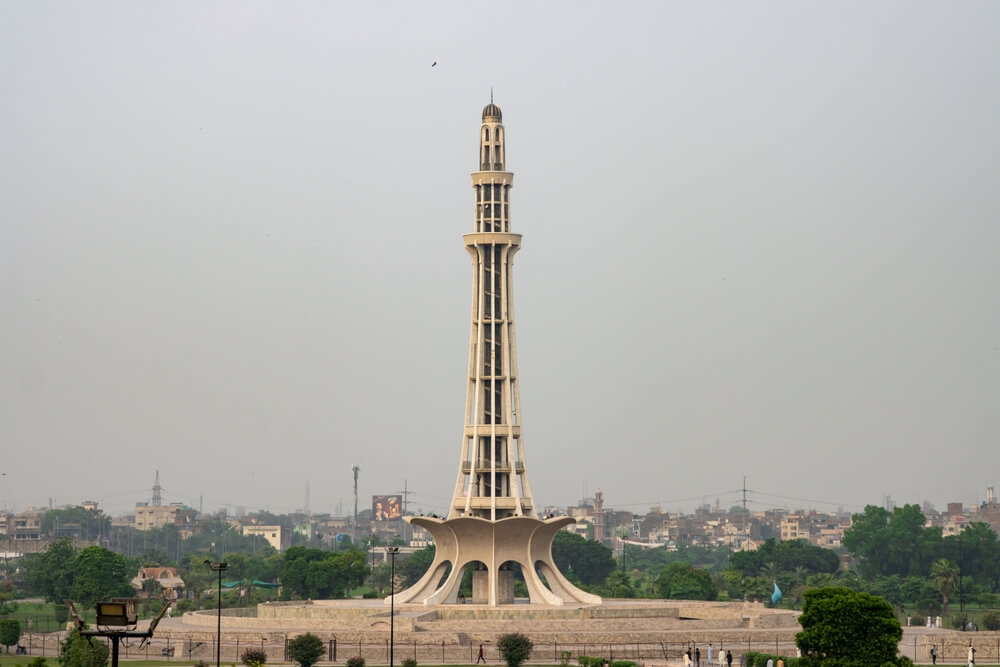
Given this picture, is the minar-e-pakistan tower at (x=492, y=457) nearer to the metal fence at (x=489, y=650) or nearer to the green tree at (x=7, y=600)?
the metal fence at (x=489, y=650)

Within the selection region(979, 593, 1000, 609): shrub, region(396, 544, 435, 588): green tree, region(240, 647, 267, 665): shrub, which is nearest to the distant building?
region(396, 544, 435, 588): green tree

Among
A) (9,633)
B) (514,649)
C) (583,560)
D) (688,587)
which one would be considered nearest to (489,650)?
(514,649)

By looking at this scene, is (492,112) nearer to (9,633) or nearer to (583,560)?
(9,633)

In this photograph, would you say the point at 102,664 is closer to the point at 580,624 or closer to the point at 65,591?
the point at 580,624

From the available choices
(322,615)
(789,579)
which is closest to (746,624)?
(322,615)

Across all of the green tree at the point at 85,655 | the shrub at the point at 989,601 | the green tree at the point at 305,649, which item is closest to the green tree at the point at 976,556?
the shrub at the point at 989,601

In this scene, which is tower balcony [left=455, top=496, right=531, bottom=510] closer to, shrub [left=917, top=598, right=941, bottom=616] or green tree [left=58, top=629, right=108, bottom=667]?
green tree [left=58, top=629, right=108, bottom=667]
